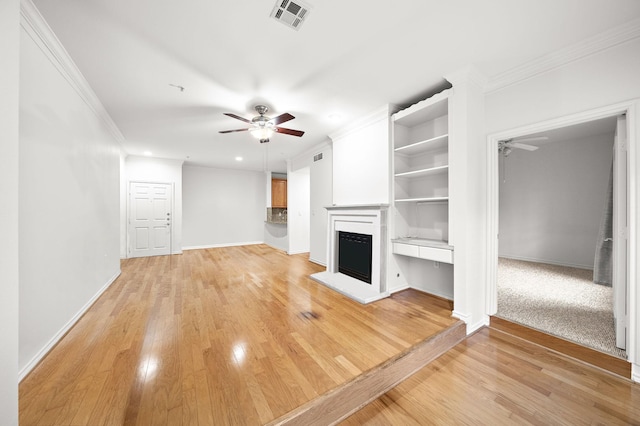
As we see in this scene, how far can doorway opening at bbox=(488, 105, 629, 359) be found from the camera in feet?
8.34

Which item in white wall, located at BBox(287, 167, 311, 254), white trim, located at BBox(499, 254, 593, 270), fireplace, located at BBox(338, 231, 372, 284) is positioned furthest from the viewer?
white wall, located at BBox(287, 167, 311, 254)

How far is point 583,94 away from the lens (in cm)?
200

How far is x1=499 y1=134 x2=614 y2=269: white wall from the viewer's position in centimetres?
468

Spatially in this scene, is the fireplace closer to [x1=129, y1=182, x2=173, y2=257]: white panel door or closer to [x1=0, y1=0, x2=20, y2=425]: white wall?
[x1=0, y1=0, x2=20, y2=425]: white wall

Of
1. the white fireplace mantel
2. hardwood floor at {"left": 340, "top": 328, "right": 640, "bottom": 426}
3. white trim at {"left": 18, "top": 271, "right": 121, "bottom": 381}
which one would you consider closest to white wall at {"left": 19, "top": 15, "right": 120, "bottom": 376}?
white trim at {"left": 18, "top": 271, "right": 121, "bottom": 381}

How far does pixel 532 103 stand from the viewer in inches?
89.4

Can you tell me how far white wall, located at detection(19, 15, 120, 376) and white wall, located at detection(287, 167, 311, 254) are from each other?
12.7ft

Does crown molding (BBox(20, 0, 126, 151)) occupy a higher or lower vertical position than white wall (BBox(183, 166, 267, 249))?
higher

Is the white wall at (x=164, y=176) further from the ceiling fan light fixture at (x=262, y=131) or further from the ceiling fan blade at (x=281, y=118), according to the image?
the ceiling fan blade at (x=281, y=118)

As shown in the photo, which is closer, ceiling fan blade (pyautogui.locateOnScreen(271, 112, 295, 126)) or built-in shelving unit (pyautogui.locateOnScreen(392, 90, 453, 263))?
ceiling fan blade (pyautogui.locateOnScreen(271, 112, 295, 126))

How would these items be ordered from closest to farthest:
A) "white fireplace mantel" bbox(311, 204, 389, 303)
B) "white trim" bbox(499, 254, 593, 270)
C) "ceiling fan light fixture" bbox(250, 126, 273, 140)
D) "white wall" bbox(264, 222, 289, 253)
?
"white fireplace mantel" bbox(311, 204, 389, 303) < "ceiling fan light fixture" bbox(250, 126, 273, 140) < "white trim" bbox(499, 254, 593, 270) < "white wall" bbox(264, 222, 289, 253)

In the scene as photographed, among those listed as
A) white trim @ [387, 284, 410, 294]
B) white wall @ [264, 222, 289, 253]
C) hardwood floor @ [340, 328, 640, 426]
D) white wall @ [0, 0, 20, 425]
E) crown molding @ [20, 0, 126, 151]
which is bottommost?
hardwood floor @ [340, 328, 640, 426]

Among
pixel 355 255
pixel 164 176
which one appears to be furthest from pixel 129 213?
pixel 355 255

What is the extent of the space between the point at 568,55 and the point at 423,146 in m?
1.42
